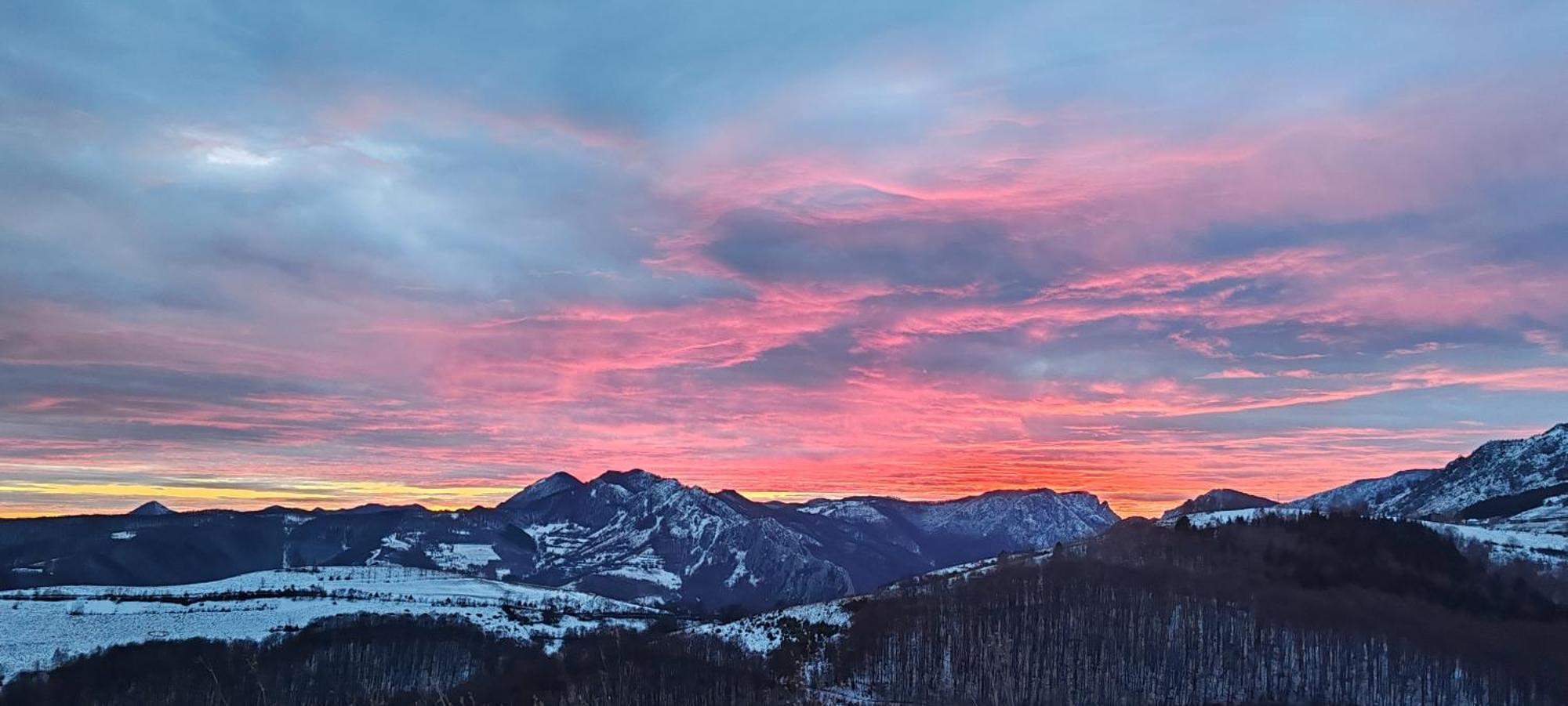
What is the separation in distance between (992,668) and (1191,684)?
3488 centimetres

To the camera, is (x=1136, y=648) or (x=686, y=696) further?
(x=1136, y=648)

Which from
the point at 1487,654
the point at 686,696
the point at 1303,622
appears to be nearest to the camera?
the point at 686,696

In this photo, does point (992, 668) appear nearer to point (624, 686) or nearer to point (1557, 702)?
point (624, 686)

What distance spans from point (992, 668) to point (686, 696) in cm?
5979

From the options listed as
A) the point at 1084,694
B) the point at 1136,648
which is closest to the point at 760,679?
the point at 1084,694

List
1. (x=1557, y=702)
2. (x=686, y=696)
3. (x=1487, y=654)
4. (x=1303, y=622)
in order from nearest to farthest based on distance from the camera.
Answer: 1. (x=1557, y=702)
2. (x=686, y=696)
3. (x=1487, y=654)
4. (x=1303, y=622)

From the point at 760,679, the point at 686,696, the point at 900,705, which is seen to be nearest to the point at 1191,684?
the point at 900,705

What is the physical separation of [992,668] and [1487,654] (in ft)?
286

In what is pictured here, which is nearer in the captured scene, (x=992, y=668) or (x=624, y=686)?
(x=624, y=686)

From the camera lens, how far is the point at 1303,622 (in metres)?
199

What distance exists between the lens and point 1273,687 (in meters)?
177

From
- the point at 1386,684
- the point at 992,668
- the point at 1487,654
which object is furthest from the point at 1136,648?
the point at 1487,654

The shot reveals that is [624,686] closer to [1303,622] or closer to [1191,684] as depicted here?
[1191,684]

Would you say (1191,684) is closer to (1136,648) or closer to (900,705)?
(1136,648)
